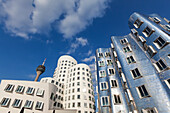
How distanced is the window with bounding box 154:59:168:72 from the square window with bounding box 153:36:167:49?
3.03 m

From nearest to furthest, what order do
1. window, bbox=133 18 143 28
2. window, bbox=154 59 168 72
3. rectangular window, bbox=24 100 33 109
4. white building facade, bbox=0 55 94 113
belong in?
window, bbox=154 59 168 72, window, bbox=133 18 143 28, white building facade, bbox=0 55 94 113, rectangular window, bbox=24 100 33 109

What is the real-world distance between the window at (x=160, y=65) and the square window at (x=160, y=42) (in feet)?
9.95

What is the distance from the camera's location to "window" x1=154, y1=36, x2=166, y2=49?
1609 cm

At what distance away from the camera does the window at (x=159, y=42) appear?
1609cm

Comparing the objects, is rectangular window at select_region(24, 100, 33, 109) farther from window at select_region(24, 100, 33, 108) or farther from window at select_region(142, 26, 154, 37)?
window at select_region(142, 26, 154, 37)

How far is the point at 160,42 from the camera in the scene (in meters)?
16.7

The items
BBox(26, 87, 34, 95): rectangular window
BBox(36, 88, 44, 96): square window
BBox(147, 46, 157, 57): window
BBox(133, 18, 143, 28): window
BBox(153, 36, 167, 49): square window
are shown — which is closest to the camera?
BBox(153, 36, 167, 49): square window

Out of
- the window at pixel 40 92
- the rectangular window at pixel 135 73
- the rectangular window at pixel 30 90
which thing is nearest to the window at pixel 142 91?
the rectangular window at pixel 135 73

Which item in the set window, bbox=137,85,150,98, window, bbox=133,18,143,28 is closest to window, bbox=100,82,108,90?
window, bbox=137,85,150,98

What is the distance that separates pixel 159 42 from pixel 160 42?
272 millimetres

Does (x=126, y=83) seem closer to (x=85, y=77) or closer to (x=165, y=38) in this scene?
(x=165, y=38)

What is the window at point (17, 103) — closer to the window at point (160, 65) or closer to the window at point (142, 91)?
the window at point (142, 91)

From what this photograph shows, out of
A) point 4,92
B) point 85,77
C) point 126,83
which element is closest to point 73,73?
point 85,77

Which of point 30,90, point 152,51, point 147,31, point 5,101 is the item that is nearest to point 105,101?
Answer: point 152,51
